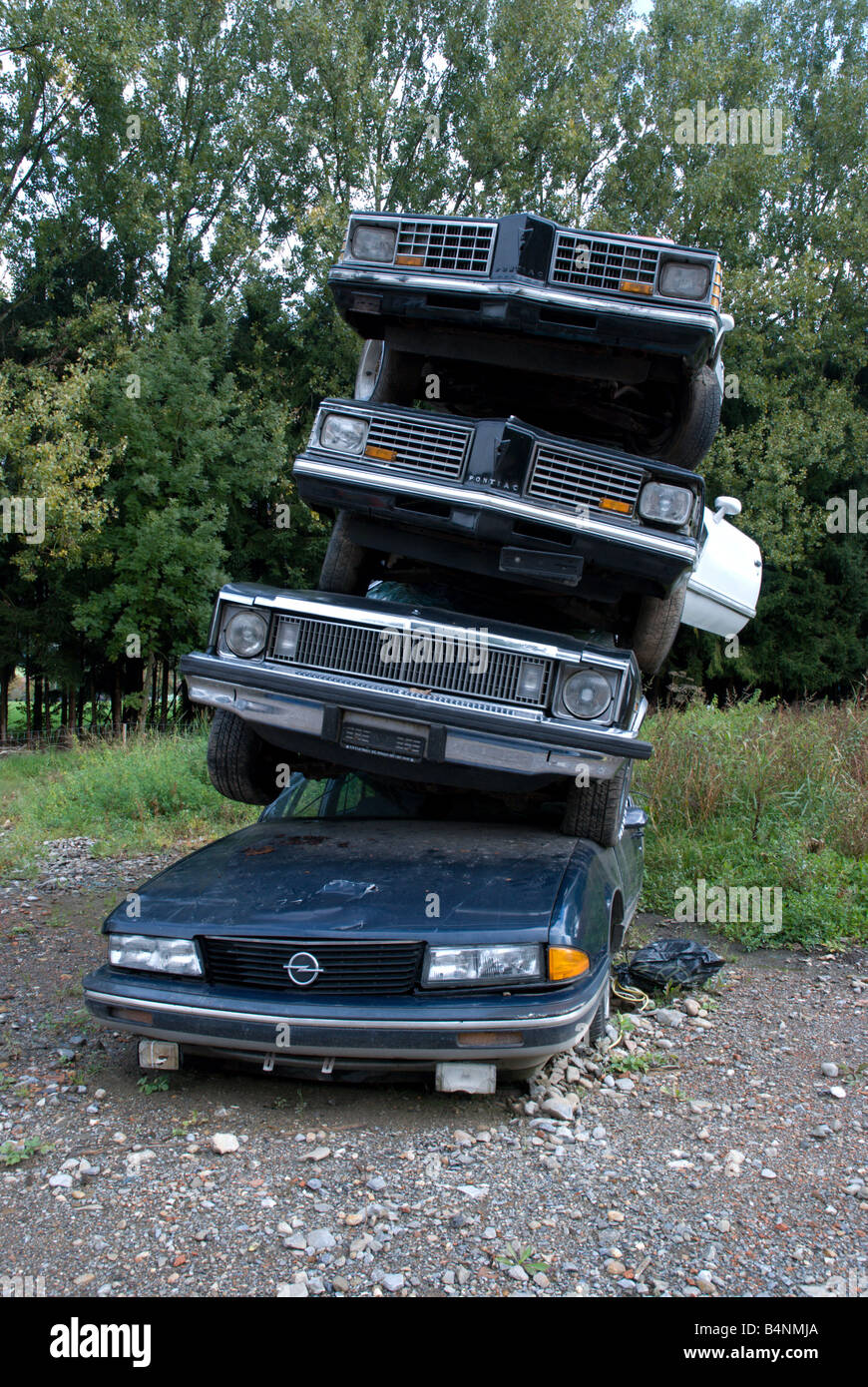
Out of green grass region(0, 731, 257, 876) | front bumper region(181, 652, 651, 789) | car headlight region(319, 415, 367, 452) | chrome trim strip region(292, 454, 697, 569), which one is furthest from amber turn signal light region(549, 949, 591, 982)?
green grass region(0, 731, 257, 876)

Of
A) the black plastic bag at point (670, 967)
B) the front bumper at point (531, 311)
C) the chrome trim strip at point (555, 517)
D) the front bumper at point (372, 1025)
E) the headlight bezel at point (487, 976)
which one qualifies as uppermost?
the front bumper at point (531, 311)

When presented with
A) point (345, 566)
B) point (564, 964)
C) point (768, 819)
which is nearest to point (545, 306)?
point (345, 566)

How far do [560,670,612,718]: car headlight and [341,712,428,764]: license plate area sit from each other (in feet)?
2.18

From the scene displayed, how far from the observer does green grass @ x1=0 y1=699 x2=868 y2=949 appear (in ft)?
21.2

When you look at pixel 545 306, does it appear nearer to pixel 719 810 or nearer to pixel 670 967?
pixel 670 967

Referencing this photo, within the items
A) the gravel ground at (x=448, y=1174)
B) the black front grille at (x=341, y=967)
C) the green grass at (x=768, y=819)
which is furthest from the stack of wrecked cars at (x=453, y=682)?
the green grass at (x=768, y=819)

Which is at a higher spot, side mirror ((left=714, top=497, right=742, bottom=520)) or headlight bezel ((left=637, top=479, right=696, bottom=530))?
side mirror ((left=714, top=497, right=742, bottom=520))

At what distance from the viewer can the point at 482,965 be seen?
10.9 feet

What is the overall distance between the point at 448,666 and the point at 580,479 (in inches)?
50.0

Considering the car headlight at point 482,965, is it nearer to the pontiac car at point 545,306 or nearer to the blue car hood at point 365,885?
the blue car hood at point 365,885

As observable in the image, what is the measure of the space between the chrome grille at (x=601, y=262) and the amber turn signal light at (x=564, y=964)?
3.29 m

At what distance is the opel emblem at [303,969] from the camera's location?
3348 millimetres

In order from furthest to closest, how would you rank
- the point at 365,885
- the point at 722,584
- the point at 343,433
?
the point at 722,584
the point at 343,433
the point at 365,885

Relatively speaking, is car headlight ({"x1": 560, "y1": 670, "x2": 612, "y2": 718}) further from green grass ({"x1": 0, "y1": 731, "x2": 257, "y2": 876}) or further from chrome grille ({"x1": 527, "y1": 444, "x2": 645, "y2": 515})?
green grass ({"x1": 0, "y1": 731, "x2": 257, "y2": 876})
